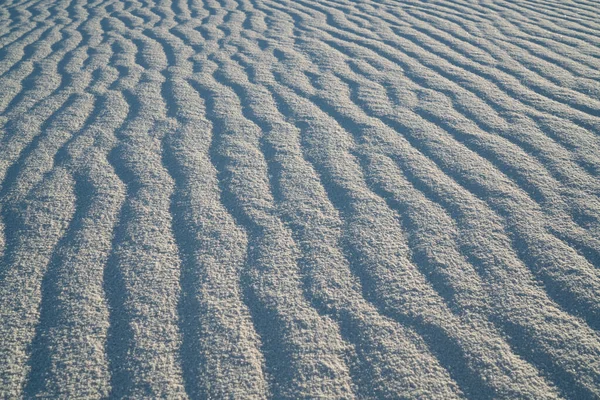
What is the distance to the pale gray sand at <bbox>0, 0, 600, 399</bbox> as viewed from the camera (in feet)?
3.82

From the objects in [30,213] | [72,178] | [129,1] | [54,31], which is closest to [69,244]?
[30,213]

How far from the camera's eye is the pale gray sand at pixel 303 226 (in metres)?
1.17

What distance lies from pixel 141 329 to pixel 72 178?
962 mm

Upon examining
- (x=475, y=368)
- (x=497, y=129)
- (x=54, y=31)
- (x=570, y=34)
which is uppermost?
(x=570, y=34)

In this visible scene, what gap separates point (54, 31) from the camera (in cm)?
403

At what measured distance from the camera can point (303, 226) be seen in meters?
1.64

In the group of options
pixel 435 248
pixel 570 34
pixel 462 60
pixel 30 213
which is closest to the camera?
pixel 435 248

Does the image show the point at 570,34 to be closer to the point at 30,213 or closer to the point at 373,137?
the point at 373,137

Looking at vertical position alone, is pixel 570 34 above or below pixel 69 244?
above

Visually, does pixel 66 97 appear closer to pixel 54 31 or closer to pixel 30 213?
pixel 30 213

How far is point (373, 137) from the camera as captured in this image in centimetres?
220

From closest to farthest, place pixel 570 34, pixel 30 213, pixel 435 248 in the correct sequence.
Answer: pixel 435 248
pixel 30 213
pixel 570 34

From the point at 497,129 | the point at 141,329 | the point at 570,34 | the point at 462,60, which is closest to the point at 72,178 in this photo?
the point at 141,329

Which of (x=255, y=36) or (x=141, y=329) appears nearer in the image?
(x=141, y=329)
